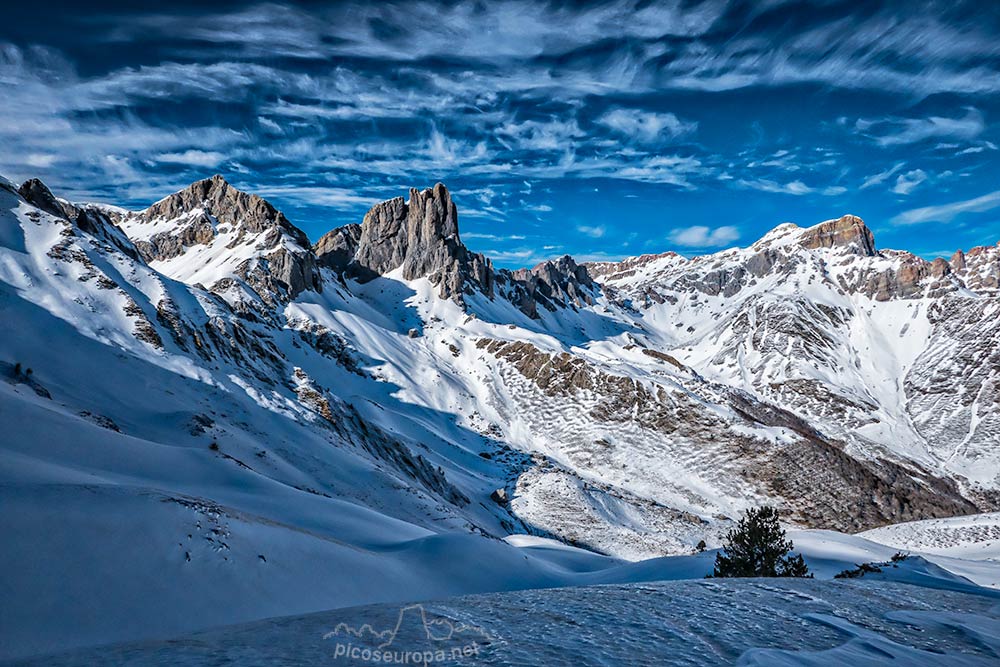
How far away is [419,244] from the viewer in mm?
136625

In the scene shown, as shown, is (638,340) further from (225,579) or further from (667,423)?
(225,579)

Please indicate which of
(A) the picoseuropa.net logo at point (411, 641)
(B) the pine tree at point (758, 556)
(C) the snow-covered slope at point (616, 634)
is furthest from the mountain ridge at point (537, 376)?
(A) the picoseuropa.net logo at point (411, 641)

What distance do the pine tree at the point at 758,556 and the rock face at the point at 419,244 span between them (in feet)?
372

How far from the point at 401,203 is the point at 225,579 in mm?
145453

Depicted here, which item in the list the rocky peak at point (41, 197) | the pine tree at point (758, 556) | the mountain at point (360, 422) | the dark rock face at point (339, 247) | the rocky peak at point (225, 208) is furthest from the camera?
the dark rock face at point (339, 247)

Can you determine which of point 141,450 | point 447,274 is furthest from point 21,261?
point 447,274

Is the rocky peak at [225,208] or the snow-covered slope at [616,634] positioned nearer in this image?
the snow-covered slope at [616,634]

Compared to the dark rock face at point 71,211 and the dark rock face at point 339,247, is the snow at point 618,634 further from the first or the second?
the dark rock face at point 339,247

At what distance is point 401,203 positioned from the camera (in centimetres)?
14625

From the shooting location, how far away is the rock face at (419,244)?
432 feet

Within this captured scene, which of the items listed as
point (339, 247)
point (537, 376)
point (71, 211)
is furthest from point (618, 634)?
point (339, 247)

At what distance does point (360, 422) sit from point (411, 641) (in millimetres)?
44687

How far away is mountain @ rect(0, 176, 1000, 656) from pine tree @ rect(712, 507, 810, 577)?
5.69 metres

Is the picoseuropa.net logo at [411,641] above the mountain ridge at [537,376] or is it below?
below
